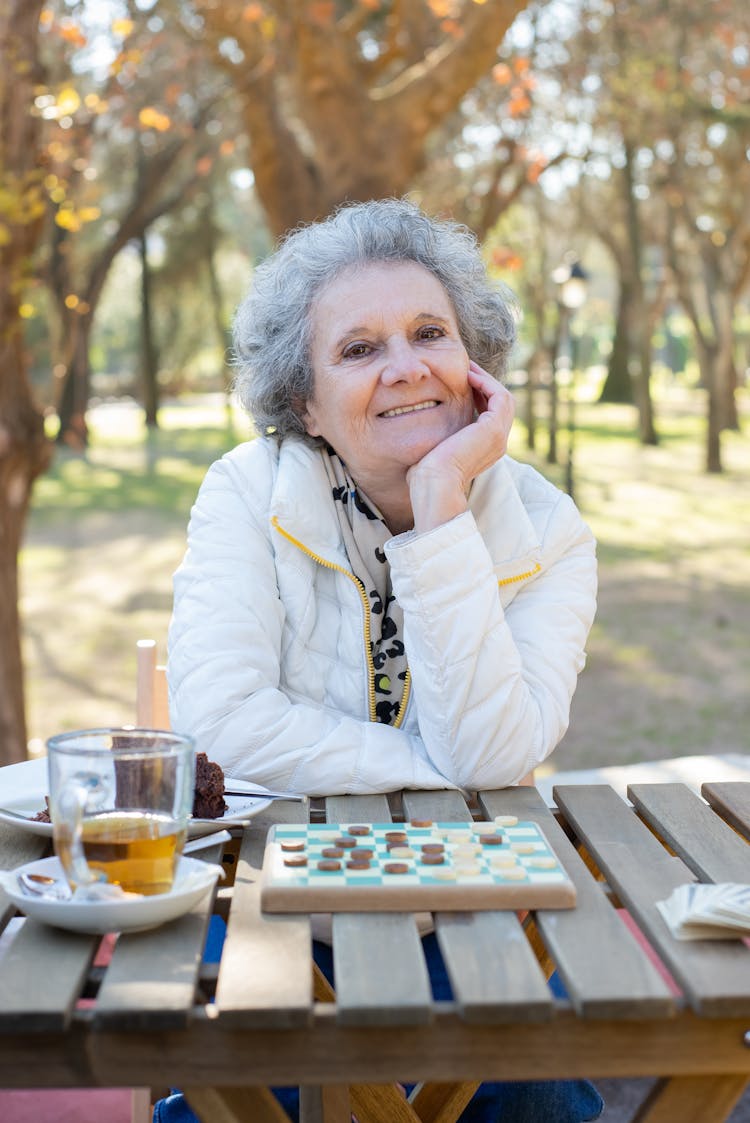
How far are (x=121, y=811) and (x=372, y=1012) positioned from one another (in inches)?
13.5

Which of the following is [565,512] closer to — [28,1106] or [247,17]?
[28,1106]

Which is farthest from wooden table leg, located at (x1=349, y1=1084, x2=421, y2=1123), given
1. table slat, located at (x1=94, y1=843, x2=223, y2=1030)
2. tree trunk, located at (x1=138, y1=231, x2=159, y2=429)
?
tree trunk, located at (x1=138, y1=231, x2=159, y2=429)

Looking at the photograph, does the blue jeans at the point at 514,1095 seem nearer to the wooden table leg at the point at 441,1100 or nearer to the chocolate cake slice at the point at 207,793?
the wooden table leg at the point at 441,1100

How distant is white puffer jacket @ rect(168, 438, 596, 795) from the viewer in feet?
7.13

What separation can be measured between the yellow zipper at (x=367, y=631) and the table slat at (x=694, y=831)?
518mm

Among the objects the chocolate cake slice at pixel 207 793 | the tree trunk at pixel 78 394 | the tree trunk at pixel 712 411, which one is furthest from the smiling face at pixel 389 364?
the tree trunk at pixel 78 394

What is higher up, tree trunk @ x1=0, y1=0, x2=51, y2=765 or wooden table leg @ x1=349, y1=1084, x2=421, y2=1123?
tree trunk @ x1=0, y1=0, x2=51, y2=765

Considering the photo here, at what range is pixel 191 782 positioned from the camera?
1.49 metres

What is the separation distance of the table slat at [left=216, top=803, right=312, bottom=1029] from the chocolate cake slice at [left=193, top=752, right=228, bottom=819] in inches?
6.6

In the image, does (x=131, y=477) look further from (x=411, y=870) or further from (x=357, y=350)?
(x=411, y=870)

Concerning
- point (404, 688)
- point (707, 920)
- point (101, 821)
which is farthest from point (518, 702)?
point (101, 821)

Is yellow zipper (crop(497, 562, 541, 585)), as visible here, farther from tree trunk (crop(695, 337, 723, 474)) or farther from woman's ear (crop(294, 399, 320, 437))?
tree trunk (crop(695, 337, 723, 474))

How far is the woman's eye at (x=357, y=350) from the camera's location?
8.18ft

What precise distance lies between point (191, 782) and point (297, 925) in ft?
0.66
